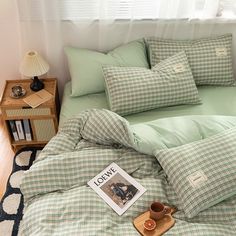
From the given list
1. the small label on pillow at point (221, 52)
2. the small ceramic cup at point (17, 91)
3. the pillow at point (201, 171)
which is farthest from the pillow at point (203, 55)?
the small ceramic cup at point (17, 91)

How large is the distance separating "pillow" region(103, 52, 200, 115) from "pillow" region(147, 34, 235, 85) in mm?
117

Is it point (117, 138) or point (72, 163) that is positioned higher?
point (117, 138)

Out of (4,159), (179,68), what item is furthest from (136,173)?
(4,159)

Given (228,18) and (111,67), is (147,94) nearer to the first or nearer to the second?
(111,67)

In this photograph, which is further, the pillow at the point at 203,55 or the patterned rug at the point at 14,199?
the pillow at the point at 203,55

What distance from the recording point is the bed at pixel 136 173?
1477mm

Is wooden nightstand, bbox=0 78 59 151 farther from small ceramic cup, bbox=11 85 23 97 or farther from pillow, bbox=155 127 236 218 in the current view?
pillow, bbox=155 127 236 218

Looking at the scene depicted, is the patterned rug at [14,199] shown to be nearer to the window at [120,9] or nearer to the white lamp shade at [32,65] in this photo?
the white lamp shade at [32,65]

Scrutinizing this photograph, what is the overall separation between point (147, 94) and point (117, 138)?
0.47 metres

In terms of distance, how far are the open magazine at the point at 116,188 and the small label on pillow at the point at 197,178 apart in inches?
9.1

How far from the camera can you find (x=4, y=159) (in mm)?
2410

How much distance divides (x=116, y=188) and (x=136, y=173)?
0.13 m

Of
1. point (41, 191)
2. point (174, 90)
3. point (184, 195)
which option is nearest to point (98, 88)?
point (174, 90)

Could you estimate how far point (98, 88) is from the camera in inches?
88.3
